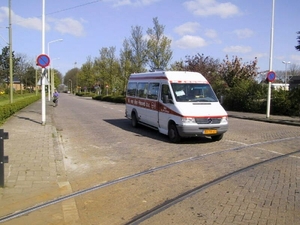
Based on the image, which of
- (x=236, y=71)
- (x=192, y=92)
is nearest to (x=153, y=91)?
(x=192, y=92)

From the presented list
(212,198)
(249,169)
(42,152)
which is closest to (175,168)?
(249,169)

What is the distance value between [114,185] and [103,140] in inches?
210

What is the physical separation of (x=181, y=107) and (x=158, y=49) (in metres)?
27.7

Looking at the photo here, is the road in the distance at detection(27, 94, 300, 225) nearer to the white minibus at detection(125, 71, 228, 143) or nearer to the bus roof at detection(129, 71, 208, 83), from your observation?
the white minibus at detection(125, 71, 228, 143)

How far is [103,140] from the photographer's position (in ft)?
36.9

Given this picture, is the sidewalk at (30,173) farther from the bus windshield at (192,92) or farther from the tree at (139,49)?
the tree at (139,49)

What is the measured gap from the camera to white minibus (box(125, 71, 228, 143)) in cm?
995

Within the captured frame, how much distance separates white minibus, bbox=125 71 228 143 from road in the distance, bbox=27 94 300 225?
494mm

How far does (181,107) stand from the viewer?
401 inches

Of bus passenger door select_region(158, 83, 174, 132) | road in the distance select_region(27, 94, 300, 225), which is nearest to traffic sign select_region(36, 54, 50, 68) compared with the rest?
road in the distance select_region(27, 94, 300, 225)

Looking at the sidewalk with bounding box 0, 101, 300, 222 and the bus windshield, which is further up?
the bus windshield

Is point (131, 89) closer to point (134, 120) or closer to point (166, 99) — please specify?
point (134, 120)

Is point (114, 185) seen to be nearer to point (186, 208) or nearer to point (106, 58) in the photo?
point (186, 208)

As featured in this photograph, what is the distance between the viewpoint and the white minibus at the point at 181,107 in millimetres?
9945
